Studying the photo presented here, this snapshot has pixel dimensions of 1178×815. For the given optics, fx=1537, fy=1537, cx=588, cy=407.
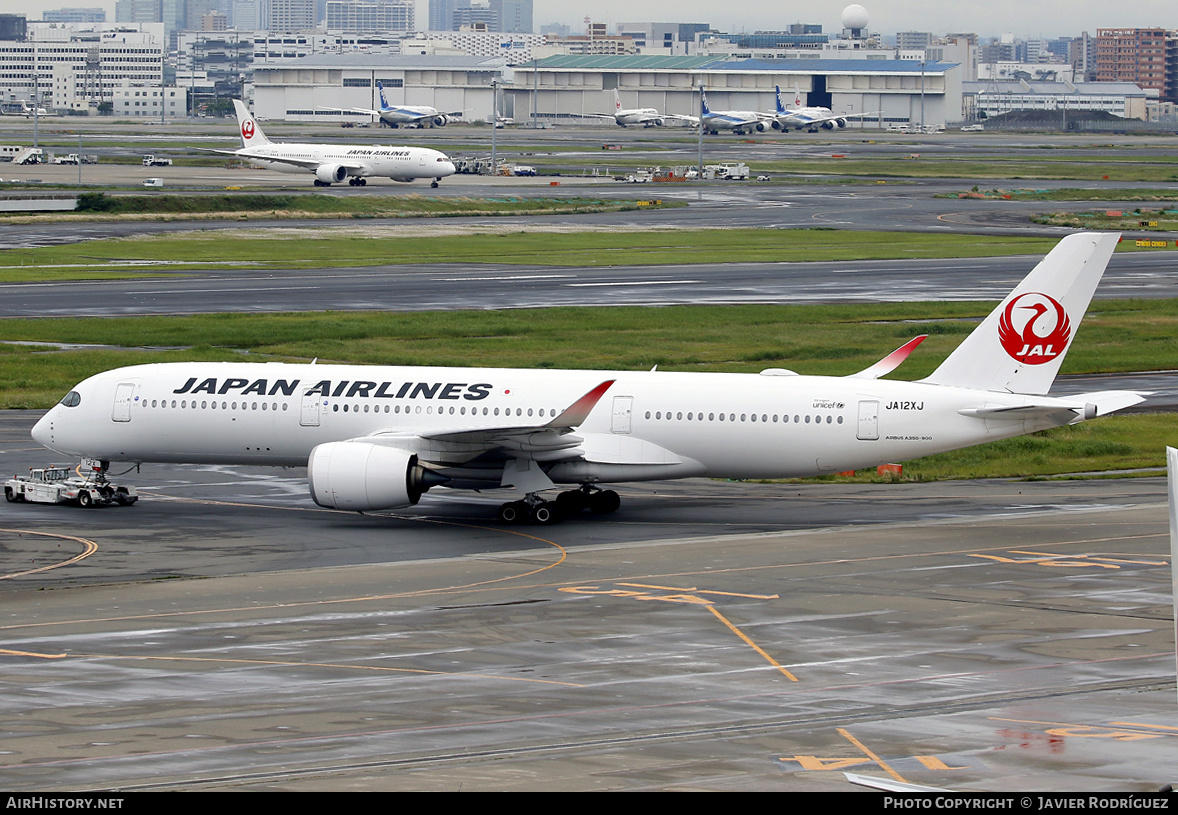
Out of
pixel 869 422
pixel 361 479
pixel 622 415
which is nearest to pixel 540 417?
pixel 622 415

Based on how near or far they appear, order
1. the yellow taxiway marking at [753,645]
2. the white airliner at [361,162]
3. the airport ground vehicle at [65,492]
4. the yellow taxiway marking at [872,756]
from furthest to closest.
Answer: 1. the white airliner at [361,162]
2. the airport ground vehicle at [65,492]
3. the yellow taxiway marking at [753,645]
4. the yellow taxiway marking at [872,756]

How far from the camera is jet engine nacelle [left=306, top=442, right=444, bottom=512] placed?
4091 cm

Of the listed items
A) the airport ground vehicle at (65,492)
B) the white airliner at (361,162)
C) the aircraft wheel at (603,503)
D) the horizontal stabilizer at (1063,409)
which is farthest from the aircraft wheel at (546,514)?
the white airliner at (361,162)

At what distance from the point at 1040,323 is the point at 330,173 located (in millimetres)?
128193

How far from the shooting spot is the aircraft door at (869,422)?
4206 centimetres

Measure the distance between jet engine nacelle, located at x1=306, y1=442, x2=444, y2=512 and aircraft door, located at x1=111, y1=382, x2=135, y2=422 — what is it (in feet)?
23.9

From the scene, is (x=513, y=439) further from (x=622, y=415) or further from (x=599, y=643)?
(x=599, y=643)

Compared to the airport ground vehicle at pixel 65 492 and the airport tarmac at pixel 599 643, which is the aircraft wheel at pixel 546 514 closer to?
the airport tarmac at pixel 599 643

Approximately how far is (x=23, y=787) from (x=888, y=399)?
2748cm

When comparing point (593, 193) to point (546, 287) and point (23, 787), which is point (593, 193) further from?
point (23, 787)

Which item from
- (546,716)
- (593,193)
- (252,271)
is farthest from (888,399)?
(593,193)

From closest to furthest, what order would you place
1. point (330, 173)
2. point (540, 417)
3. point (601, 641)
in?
1. point (601, 641)
2. point (540, 417)
3. point (330, 173)

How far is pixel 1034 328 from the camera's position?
42000 mm

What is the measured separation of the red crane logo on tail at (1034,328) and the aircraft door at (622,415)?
10.3 metres
